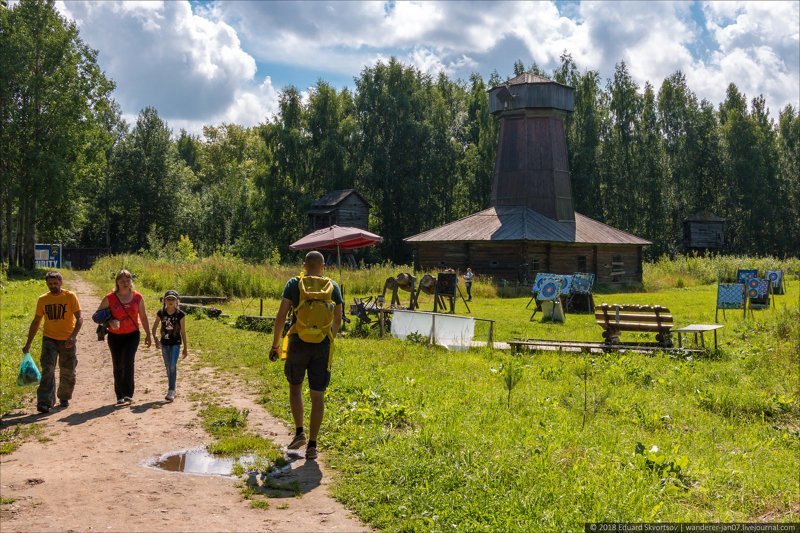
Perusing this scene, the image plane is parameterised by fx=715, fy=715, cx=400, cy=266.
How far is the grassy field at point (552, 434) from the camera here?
18.2ft

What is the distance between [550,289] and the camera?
2039 centimetres

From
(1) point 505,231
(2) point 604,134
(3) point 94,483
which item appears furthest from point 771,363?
(2) point 604,134

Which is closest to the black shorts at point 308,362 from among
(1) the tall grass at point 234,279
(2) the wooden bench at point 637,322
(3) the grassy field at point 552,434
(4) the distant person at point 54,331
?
(3) the grassy field at point 552,434

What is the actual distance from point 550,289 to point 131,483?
52.0ft

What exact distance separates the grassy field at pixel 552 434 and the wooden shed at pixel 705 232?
160 ft

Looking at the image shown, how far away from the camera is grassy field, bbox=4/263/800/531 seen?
5535mm

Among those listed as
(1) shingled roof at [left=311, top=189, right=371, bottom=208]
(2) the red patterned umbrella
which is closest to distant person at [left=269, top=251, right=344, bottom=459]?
(2) the red patterned umbrella

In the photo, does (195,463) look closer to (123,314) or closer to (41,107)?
(123,314)

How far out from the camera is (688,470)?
637 cm

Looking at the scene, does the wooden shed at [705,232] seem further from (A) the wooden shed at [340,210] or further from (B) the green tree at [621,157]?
(A) the wooden shed at [340,210]

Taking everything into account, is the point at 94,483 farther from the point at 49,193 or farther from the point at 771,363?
the point at 49,193

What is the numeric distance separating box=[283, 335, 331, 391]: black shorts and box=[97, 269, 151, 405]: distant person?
317 cm

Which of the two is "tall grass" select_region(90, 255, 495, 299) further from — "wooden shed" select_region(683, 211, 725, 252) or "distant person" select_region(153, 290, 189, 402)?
"wooden shed" select_region(683, 211, 725, 252)

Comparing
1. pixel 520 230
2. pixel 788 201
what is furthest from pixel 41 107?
pixel 788 201
